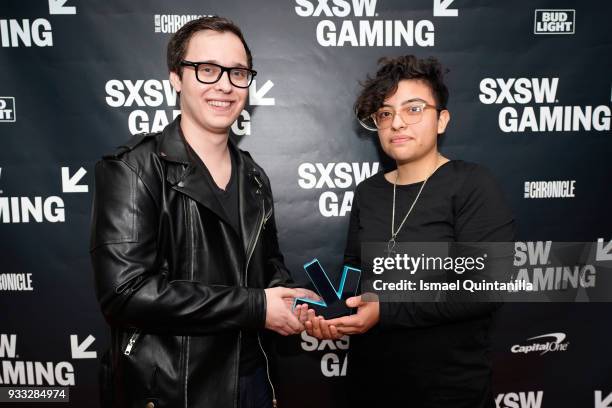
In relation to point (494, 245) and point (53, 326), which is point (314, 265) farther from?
point (53, 326)

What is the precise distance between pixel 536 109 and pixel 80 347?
2.58 metres

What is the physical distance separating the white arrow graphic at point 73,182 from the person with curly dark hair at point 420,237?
4.42 ft

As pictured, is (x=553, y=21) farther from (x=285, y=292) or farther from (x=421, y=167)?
(x=285, y=292)

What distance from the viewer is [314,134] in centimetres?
198

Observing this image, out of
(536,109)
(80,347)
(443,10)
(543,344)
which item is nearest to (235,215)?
(80,347)

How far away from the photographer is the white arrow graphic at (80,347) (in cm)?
200

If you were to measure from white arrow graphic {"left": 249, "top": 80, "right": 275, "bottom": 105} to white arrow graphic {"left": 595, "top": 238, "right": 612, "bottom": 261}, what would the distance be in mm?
1828

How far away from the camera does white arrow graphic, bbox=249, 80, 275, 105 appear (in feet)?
6.34

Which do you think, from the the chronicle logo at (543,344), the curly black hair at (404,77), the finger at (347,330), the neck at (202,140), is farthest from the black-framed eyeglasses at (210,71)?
the the chronicle logo at (543,344)

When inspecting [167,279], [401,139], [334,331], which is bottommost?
[334,331]

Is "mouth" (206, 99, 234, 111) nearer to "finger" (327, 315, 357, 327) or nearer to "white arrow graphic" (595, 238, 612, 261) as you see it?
"finger" (327, 315, 357, 327)

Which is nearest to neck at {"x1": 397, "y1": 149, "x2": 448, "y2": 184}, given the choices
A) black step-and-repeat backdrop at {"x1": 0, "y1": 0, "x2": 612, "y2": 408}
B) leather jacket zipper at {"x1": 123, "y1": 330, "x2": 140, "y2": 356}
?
black step-and-repeat backdrop at {"x1": 0, "y1": 0, "x2": 612, "y2": 408}

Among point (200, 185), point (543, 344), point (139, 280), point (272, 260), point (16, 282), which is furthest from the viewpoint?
point (543, 344)

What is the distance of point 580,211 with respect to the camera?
2.06m
